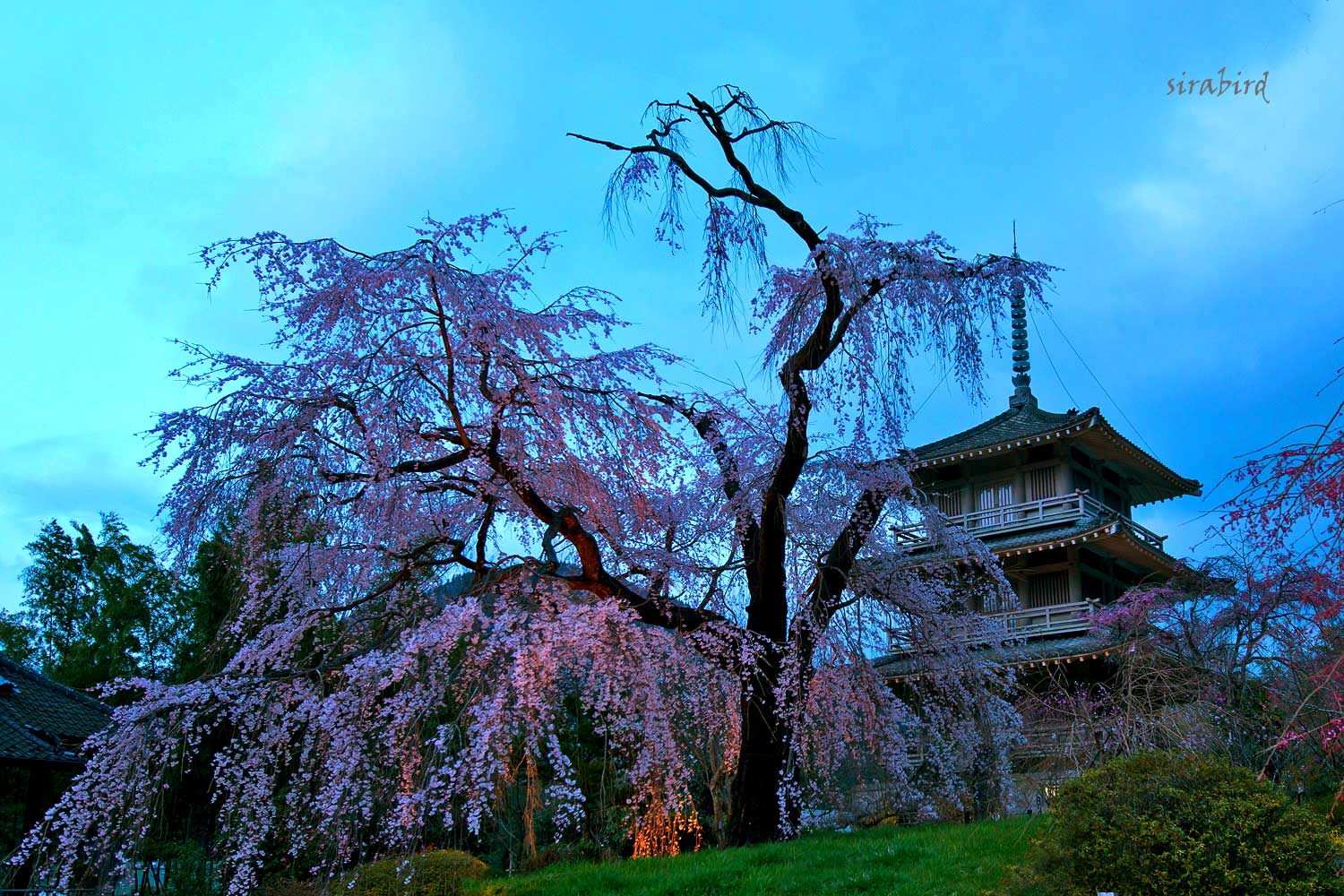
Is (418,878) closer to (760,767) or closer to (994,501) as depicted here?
(760,767)

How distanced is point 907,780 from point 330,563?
7.53 metres

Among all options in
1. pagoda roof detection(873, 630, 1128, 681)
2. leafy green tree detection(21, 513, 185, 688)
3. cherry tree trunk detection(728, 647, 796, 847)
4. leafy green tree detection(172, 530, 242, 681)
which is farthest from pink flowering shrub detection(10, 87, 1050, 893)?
leafy green tree detection(21, 513, 185, 688)

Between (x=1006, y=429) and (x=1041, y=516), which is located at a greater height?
(x=1006, y=429)

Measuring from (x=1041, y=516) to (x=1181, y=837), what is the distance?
14.2 metres

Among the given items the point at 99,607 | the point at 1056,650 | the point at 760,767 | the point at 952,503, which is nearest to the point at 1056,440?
the point at 952,503

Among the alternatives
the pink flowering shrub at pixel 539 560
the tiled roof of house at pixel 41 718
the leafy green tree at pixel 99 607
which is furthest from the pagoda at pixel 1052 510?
the leafy green tree at pixel 99 607

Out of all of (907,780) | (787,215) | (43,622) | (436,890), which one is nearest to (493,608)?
(436,890)

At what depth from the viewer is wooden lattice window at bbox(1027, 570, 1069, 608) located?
2030 centimetres

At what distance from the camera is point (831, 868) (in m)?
9.02

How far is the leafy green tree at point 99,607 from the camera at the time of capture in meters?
23.4

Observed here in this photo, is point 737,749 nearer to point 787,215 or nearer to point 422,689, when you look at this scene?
point 422,689

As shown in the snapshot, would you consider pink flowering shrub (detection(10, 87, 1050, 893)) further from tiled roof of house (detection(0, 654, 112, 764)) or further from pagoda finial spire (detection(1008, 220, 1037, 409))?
pagoda finial spire (detection(1008, 220, 1037, 409))

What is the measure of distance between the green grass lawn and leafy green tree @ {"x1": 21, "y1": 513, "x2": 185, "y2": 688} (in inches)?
660

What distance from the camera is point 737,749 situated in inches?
433
